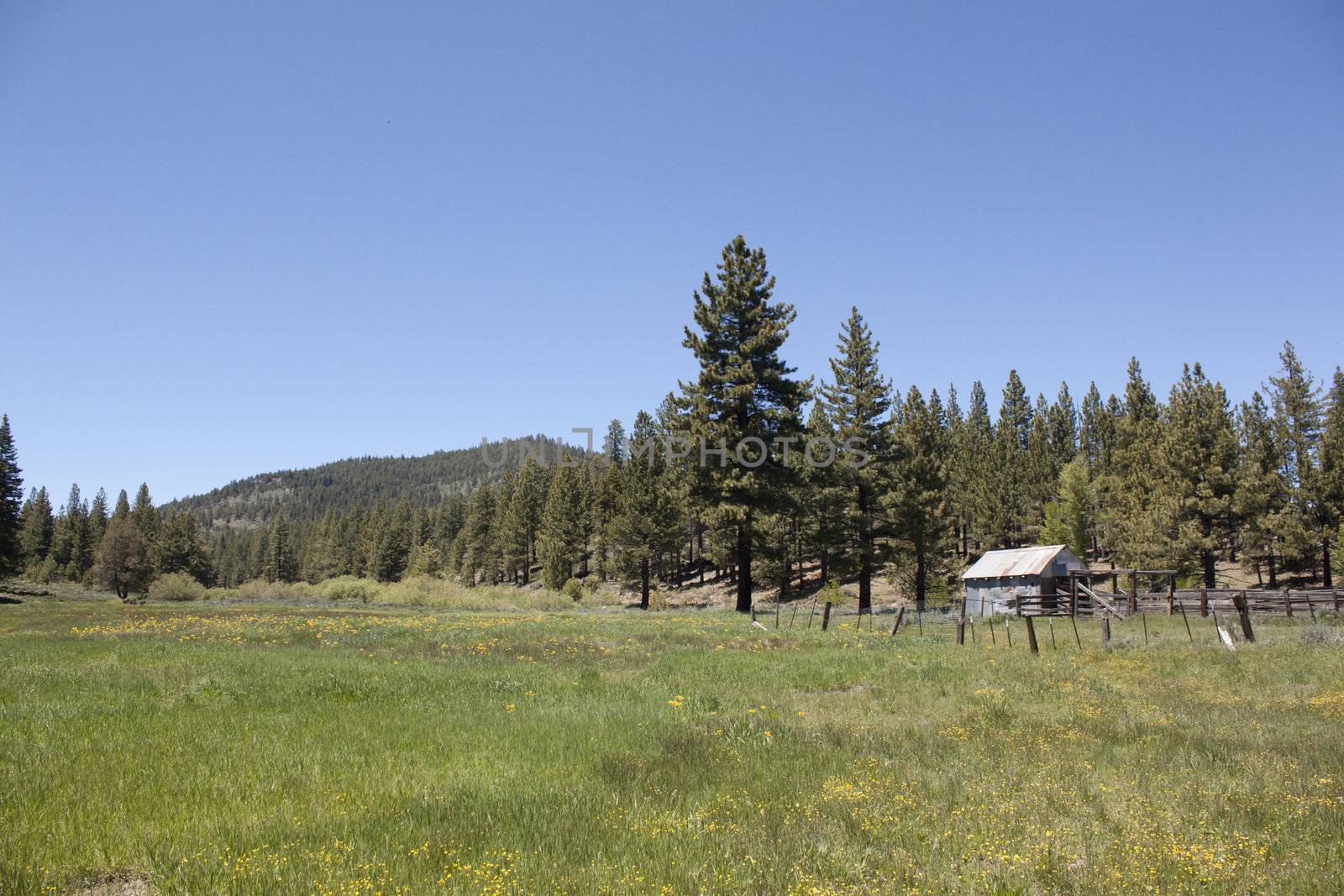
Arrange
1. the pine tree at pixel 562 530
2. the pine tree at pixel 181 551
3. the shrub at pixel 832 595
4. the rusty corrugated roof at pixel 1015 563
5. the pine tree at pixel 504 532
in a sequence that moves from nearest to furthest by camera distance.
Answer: the shrub at pixel 832 595 < the rusty corrugated roof at pixel 1015 563 < the pine tree at pixel 562 530 < the pine tree at pixel 504 532 < the pine tree at pixel 181 551

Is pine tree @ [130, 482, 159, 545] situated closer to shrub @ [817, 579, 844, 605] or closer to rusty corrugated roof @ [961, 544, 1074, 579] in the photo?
shrub @ [817, 579, 844, 605]

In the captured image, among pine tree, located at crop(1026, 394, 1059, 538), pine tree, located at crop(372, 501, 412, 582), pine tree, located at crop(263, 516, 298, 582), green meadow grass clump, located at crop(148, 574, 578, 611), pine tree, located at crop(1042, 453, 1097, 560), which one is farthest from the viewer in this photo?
pine tree, located at crop(263, 516, 298, 582)

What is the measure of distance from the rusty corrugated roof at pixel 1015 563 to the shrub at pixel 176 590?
6636 centimetres

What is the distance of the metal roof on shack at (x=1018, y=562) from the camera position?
44.2 metres

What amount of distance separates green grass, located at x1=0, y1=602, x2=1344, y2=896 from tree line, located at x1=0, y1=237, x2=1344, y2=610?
22.4 m

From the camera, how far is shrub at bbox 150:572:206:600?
216 ft

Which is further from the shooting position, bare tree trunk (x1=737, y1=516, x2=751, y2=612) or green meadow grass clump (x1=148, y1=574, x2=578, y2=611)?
green meadow grass clump (x1=148, y1=574, x2=578, y2=611)

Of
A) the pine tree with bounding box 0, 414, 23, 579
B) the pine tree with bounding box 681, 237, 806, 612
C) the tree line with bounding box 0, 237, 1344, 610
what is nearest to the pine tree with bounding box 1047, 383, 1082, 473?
the tree line with bounding box 0, 237, 1344, 610

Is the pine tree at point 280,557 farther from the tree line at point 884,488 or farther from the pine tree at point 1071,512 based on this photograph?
the pine tree at point 1071,512

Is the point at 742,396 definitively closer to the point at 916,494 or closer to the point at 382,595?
the point at 916,494

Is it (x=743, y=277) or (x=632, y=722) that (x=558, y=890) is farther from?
(x=743, y=277)

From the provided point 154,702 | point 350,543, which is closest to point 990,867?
point 154,702

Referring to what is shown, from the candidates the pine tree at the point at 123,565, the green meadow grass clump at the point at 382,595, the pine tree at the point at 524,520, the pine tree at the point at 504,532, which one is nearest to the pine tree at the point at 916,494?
the green meadow grass clump at the point at 382,595

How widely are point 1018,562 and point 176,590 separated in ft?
232
